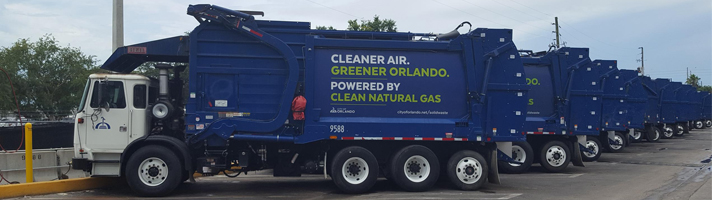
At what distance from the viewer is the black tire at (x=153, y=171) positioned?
872 cm

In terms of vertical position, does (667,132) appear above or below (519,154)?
below

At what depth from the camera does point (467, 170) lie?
31.6ft

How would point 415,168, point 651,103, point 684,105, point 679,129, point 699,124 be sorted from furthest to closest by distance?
point 699,124
point 679,129
point 684,105
point 651,103
point 415,168

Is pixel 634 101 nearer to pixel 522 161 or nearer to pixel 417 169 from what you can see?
pixel 522 161

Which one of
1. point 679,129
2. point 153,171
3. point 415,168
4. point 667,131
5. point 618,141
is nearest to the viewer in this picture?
point 153,171

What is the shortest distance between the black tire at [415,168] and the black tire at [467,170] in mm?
349

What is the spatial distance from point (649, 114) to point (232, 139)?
70.6 ft

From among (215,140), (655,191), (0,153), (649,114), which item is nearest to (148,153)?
(215,140)

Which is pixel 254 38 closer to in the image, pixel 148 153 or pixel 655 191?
pixel 148 153

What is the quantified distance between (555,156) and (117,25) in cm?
1148

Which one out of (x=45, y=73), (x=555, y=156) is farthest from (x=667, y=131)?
(x=45, y=73)

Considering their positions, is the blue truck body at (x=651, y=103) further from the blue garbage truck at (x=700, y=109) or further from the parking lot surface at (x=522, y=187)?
the parking lot surface at (x=522, y=187)

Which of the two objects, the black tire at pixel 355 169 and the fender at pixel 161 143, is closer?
the fender at pixel 161 143

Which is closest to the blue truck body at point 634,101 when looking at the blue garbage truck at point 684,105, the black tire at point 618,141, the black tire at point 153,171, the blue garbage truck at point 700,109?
the black tire at point 618,141
